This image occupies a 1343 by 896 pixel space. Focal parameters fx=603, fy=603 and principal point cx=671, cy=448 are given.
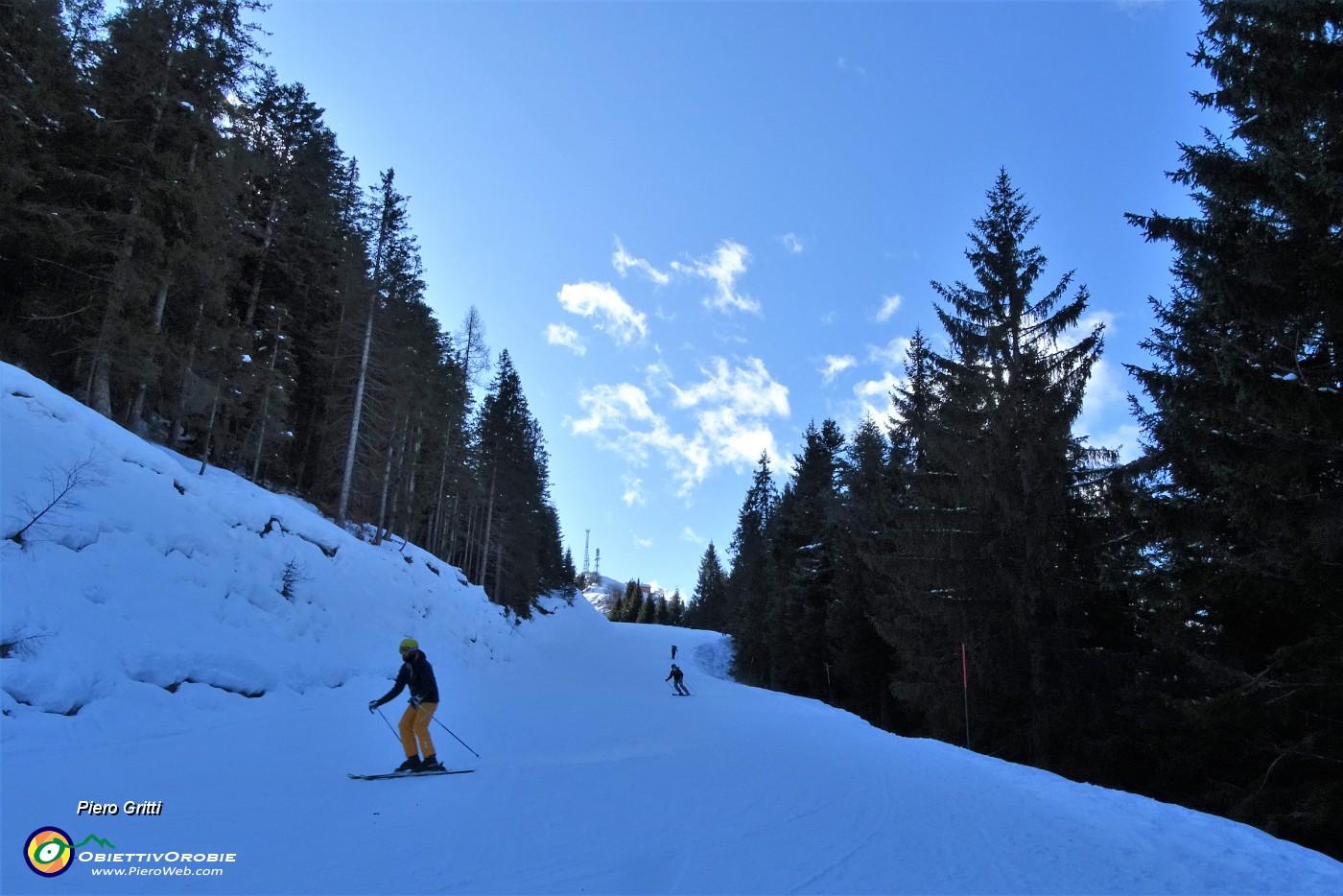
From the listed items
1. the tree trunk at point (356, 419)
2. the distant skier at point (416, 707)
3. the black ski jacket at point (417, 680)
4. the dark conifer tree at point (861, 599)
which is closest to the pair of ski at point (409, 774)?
the distant skier at point (416, 707)

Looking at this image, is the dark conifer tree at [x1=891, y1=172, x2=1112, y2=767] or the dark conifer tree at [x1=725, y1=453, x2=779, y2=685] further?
the dark conifer tree at [x1=725, y1=453, x2=779, y2=685]

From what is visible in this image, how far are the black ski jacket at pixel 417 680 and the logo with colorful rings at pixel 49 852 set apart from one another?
11.4 feet

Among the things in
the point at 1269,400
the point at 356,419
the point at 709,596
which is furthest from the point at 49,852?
the point at 709,596

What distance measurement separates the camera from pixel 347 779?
6.94 metres

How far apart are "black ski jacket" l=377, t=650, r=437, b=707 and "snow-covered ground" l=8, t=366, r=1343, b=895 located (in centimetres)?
102

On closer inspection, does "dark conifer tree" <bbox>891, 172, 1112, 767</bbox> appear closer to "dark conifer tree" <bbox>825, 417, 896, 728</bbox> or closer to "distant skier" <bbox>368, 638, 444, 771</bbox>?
"dark conifer tree" <bbox>825, 417, 896, 728</bbox>

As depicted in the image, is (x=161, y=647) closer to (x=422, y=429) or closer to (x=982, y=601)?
(x=982, y=601)

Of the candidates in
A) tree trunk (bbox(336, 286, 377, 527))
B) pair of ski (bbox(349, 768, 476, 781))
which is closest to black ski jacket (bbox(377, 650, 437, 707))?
pair of ski (bbox(349, 768, 476, 781))

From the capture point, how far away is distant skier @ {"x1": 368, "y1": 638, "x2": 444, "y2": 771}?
7.50 metres

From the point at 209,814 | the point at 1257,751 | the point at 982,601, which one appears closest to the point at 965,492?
the point at 982,601

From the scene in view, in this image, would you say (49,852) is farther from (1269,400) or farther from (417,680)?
(1269,400)

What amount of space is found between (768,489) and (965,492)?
37967mm

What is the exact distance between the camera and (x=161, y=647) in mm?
8516

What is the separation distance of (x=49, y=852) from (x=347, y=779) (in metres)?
2.91
